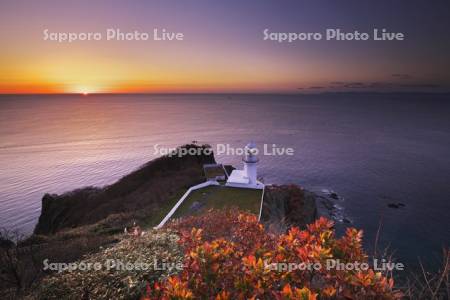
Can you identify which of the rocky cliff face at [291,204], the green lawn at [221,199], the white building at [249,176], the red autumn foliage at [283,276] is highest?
the red autumn foliage at [283,276]

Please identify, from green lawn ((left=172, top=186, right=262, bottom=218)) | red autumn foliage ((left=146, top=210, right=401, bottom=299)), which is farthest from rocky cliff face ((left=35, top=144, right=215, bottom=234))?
red autumn foliage ((left=146, top=210, right=401, bottom=299))

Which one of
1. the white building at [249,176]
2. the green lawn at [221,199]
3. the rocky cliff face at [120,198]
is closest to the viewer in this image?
the green lawn at [221,199]

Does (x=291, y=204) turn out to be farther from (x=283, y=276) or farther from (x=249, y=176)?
(x=283, y=276)

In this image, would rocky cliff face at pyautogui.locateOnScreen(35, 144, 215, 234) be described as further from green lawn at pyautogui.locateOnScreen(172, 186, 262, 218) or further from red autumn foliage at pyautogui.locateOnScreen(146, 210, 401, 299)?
red autumn foliage at pyautogui.locateOnScreen(146, 210, 401, 299)

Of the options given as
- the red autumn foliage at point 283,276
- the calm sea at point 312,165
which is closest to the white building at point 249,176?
the calm sea at point 312,165

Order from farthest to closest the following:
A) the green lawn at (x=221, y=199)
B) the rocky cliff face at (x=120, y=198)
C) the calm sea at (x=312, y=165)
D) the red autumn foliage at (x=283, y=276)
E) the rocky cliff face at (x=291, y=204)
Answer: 1. the calm sea at (x=312, y=165)
2. the rocky cliff face at (x=120, y=198)
3. the rocky cliff face at (x=291, y=204)
4. the green lawn at (x=221, y=199)
5. the red autumn foliage at (x=283, y=276)

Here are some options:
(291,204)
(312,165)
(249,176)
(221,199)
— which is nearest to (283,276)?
(221,199)

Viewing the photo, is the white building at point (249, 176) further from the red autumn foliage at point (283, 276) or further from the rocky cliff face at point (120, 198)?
the red autumn foliage at point (283, 276)

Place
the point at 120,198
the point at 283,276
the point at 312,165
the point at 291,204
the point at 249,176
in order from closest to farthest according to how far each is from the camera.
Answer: the point at 283,276, the point at 249,176, the point at 291,204, the point at 120,198, the point at 312,165

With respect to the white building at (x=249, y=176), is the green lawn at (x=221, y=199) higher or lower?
lower
